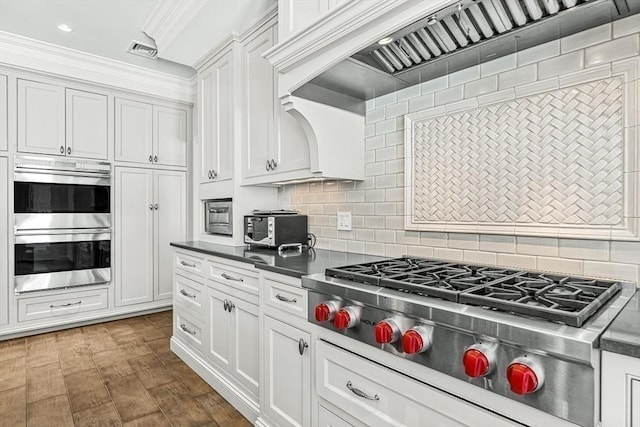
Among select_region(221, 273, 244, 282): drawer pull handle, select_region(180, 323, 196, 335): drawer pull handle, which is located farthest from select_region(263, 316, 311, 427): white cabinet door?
select_region(180, 323, 196, 335): drawer pull handle

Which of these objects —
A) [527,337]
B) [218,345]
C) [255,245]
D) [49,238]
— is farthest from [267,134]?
[49,238]

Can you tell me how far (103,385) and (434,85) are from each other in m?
2.81

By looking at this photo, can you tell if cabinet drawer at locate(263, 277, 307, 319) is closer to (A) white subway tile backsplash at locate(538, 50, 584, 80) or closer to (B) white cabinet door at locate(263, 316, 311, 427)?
(B) white cabinet door at locate(263, 316, 311, 427)

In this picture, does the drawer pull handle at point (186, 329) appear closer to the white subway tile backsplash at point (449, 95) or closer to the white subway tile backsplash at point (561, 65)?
the white subway tile backsplash at point (449, 95)

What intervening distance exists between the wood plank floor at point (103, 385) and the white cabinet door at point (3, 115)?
1.79 metres

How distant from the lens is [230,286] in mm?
2225

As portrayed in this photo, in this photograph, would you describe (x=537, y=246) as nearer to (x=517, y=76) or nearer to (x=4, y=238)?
(x=517, y=76)

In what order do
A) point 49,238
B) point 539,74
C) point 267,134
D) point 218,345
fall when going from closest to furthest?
point 539,74
point 218,345
point 267,134
point 49,238

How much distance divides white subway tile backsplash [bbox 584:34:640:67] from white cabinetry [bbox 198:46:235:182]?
7.24 feet

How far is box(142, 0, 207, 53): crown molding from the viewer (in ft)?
8.31

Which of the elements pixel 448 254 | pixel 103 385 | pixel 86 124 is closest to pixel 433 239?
pixel 448 254

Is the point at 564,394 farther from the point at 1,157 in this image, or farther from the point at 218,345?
the point at 1,157

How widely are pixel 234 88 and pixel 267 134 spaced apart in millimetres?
559

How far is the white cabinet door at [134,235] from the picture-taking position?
12.6 ft
